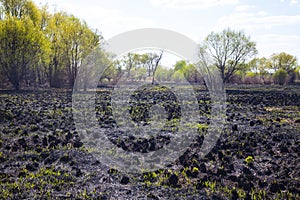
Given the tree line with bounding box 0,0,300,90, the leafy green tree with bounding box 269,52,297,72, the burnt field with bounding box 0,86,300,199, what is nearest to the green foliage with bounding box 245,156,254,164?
the burnt field with bounding box 0,86,300,199

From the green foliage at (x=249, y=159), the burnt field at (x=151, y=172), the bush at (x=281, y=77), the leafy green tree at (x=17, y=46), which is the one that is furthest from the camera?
the bush at (x=281, y=77)

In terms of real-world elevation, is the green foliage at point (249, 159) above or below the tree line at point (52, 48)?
below

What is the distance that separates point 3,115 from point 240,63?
163ft

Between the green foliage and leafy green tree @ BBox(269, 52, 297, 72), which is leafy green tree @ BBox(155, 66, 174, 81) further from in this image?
the green foliage

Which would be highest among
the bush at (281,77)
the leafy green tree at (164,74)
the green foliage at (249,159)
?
the leafy green tree at (164,74)

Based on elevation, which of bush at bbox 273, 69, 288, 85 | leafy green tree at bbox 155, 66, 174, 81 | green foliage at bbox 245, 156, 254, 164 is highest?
leafy green tree at bbox 155, 66, 174, 81

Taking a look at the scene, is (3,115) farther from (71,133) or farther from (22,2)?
(22,2)

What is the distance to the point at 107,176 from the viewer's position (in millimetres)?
6586

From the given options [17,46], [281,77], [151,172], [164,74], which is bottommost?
[151,172]

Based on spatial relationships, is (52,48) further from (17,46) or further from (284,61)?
(284,61)

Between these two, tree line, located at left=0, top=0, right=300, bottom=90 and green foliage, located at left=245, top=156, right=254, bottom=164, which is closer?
green foliage, located at left=245, top=156, right=254, bottom=164

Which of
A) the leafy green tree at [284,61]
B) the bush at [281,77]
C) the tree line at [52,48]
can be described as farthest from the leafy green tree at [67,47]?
the leafy green tree at [284,61]

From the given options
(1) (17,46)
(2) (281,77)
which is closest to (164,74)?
(2) (281,77)

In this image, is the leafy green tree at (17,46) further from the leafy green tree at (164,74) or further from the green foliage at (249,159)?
the leafy green tree at (164,74)
